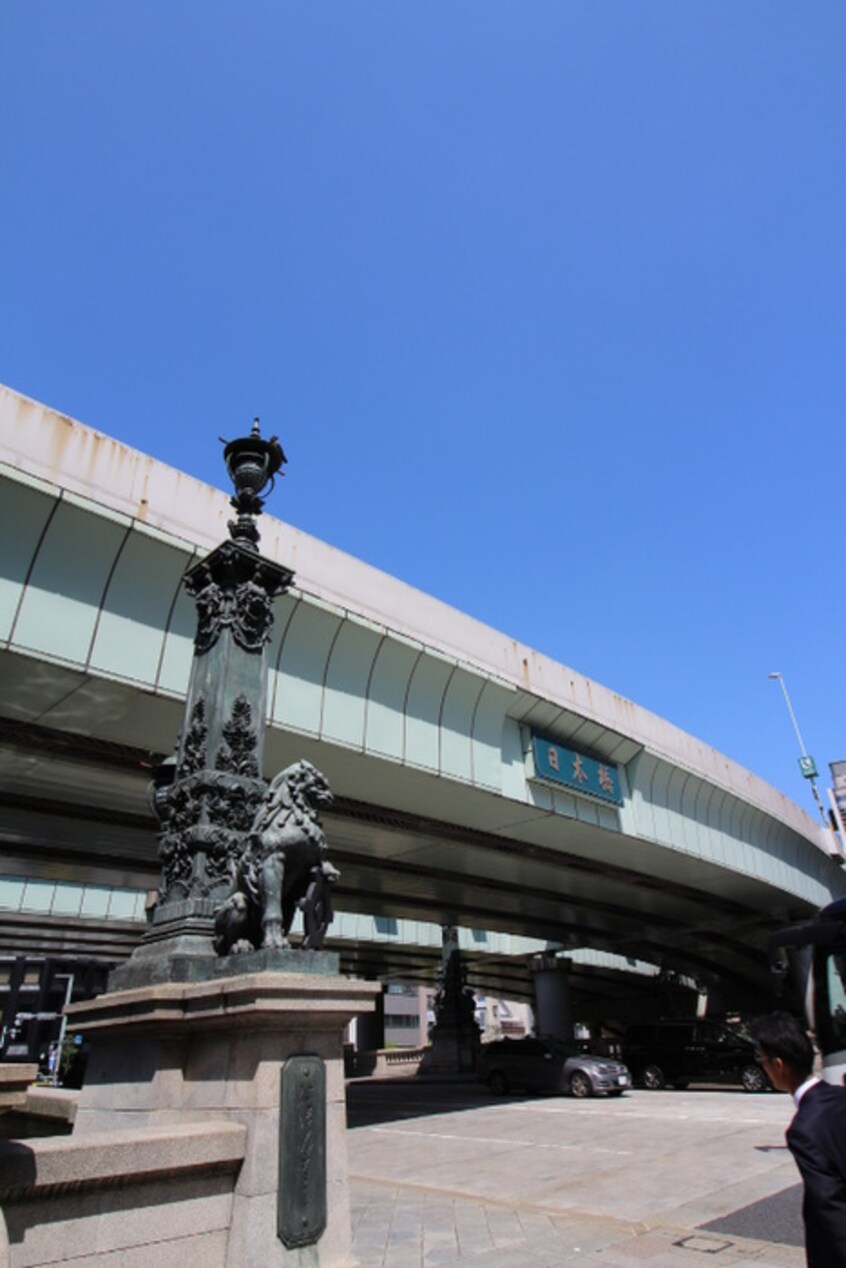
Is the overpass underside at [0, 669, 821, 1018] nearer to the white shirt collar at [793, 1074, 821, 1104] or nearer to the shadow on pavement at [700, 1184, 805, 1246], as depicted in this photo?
the shadow on pavement at [700, 1184, 805, 1246]

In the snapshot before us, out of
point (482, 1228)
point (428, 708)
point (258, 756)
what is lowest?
point (482, 1228)

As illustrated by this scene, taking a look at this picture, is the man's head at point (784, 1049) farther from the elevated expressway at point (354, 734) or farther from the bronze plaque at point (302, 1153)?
the elevated expressway at point (354, 734)

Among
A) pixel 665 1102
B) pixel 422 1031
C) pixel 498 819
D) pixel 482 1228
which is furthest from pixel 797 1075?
pixel 422 1031

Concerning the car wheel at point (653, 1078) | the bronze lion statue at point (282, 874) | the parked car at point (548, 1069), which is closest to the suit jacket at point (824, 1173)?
the bronze lion statue at point (282, 874)

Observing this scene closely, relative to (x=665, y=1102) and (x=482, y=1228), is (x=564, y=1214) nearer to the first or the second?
(x=482, y=1228)

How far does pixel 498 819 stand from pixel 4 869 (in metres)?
15.4

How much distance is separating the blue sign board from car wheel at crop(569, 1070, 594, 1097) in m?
7.61

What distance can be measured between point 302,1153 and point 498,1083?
20871mm

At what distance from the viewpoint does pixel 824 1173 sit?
245 cm

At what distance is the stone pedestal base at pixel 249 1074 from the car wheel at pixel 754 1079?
1969 centimetres

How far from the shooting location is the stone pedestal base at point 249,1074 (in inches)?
169

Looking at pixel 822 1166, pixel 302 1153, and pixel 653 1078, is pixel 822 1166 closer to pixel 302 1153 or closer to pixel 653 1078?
pixel 302 1153

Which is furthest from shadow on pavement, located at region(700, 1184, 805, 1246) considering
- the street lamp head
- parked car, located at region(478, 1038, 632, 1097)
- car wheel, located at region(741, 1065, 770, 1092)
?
car wheel, located at region(741, 1065, 770, 1092)

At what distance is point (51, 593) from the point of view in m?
9.94
